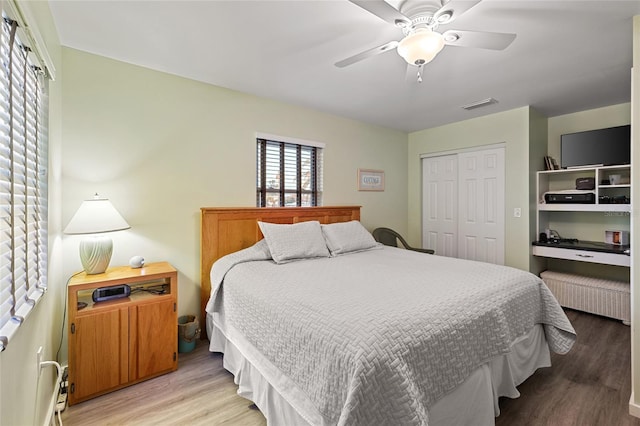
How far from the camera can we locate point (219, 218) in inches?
110

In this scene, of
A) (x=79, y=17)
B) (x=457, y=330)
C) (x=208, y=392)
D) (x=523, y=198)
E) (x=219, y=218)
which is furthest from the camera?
(x=523, y=198)

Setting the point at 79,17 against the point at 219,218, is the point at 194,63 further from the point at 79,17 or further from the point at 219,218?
the point at 219,218

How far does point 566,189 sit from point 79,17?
5.25 meters

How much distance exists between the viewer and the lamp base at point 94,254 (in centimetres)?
207

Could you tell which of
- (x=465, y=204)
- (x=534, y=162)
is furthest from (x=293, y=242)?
(x=534, y=162)

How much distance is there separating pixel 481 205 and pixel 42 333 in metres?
4.56

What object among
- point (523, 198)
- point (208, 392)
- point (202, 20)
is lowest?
point (208, 392)

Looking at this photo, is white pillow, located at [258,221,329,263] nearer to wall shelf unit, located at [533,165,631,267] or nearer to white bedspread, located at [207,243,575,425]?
white bedspread, located at [207,243,575,425]

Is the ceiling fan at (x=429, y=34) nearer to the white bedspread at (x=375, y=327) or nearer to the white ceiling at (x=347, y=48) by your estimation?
the white ceiling at (x=347, y=48)

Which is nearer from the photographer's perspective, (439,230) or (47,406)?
(47,406)

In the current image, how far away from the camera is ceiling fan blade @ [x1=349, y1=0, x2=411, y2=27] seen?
140 cm

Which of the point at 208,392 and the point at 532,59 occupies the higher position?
the point at 532,59

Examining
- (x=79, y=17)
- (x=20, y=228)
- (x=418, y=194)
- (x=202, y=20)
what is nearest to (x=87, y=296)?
(x=20, y=228)

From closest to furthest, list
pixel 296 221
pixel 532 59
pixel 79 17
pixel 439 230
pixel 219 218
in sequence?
pixel 79 17
pixel 532 59
pixel 219 218
pixel 296 221
pixel 439 230
